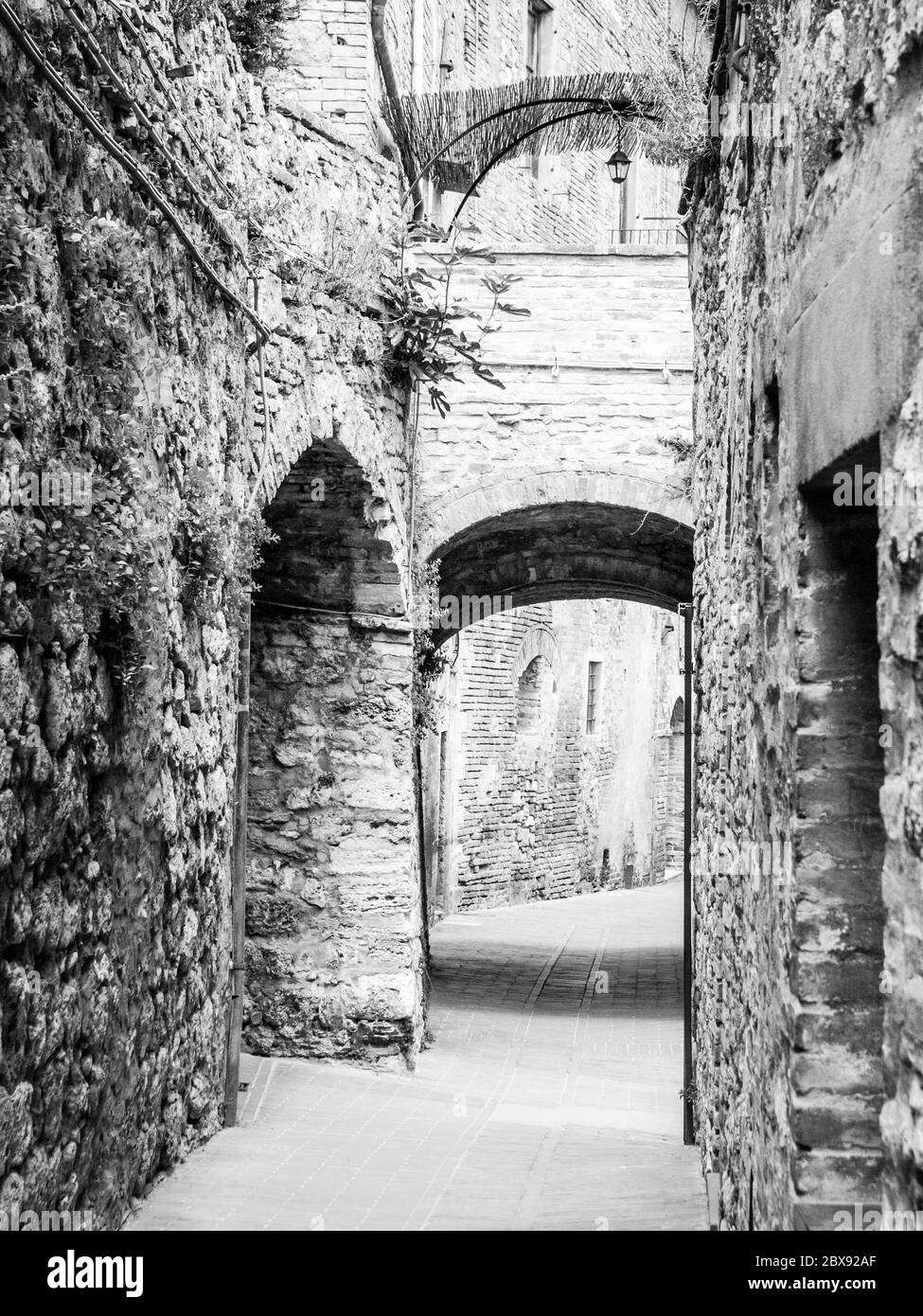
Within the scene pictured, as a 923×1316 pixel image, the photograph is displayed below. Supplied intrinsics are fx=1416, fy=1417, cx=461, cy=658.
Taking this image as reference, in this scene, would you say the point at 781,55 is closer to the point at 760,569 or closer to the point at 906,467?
the point at 760,569

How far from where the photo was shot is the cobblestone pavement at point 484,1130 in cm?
478

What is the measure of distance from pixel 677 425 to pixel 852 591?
7138 millimetres

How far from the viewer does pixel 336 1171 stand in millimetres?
5340

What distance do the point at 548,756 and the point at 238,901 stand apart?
42.3ft

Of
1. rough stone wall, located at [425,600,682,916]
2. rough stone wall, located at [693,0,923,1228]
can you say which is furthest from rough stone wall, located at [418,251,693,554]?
rough stone wall, located at [693,0,923,1228]

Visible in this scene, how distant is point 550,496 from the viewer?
9695 mm

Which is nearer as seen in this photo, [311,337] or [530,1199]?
[530,1199]

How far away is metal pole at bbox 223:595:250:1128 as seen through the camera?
18.7ft

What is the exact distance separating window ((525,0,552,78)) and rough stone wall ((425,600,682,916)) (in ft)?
23.1

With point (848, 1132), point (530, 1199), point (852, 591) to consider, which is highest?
point (852, 591)

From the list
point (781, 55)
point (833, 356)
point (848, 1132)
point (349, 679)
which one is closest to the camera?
point (833, 356)

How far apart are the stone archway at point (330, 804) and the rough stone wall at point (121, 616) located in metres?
1.85

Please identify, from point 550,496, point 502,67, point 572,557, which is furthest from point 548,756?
point 550,496

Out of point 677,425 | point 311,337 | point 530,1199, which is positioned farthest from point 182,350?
point 677,425
